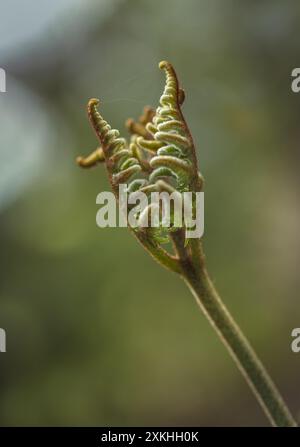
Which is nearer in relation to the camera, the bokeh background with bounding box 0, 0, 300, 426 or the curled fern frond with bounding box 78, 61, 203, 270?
the curled fern frond with bounding box 78, 61, 203, 270

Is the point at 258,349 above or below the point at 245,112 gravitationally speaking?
below

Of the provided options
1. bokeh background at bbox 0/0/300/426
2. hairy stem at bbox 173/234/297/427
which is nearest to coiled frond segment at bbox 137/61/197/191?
hairy stem at bbox 173/234/297/427

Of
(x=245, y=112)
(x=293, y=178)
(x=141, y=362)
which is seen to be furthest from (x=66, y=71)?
(x=141, y=362)

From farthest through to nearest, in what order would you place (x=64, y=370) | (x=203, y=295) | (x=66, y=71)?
(x=66, y=71), (x=64, y=370), (x=203, y=295)

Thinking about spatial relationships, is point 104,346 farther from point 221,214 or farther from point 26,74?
point 26,74

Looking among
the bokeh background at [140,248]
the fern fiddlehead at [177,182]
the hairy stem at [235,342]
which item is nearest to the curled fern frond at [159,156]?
the fern fiddlehead at [177,182]

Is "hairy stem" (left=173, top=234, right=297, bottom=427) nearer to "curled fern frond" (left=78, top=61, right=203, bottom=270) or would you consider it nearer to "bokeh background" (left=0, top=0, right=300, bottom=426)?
"curled fern frond" (left=78, top=61, right=203, bottom=270)

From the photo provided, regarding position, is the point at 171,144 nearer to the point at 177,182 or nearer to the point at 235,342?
the point at 177,182

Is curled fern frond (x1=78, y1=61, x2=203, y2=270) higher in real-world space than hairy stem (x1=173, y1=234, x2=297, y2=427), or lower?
higher
